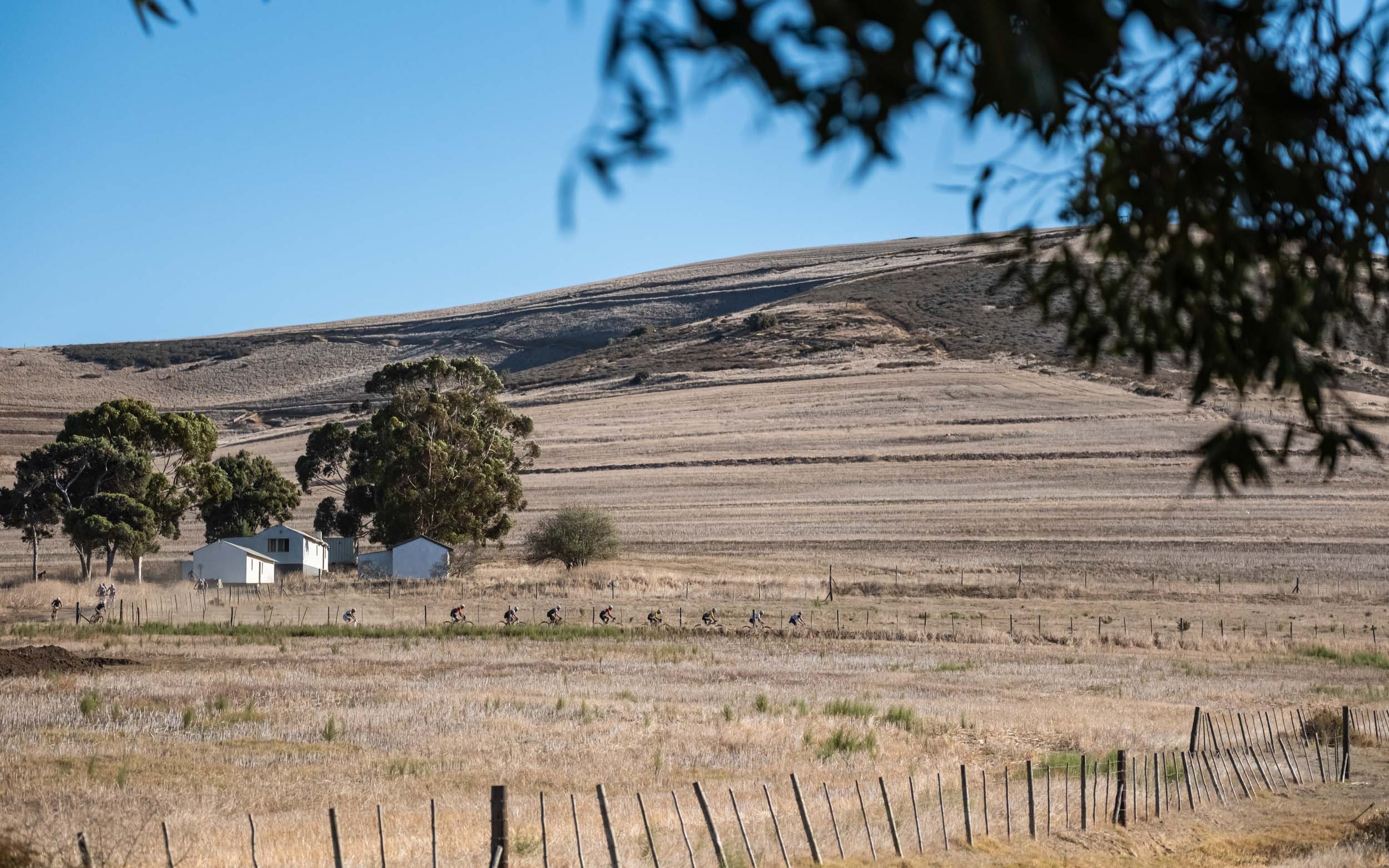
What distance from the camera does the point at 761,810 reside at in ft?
47.1

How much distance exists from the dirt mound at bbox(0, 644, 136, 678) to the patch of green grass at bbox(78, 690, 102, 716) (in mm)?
5189

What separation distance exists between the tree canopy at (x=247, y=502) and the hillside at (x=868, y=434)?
7.14 m

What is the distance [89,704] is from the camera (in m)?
21.5

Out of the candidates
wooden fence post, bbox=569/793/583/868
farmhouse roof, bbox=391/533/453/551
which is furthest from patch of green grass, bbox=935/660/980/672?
farmhouse roof, bbox=391/533/453/551

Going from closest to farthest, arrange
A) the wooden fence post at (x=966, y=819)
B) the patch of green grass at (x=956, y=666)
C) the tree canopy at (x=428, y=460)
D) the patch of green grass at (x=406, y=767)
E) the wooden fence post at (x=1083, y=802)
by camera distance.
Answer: the wooden fence post at (x=966, y=819) → the wooden fence post at (x=1083, y=802) → the patch of green grass at (x=406, y=767) → the patch of green grass at (x=956, y=666) → the tree canopy at (x=428, y=460)

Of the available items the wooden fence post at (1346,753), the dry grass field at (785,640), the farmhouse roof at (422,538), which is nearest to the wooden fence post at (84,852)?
the dry grass field at (785,640)

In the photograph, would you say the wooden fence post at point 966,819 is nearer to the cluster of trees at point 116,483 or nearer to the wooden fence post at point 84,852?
the wooden fence post at point 84,852

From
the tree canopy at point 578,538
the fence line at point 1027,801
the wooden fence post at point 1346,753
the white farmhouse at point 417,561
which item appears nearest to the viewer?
the fence line at point 1027,801

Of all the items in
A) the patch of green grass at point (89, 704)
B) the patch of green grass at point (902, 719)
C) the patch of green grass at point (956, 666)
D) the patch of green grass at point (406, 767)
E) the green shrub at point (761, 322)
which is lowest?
the patch of green grass at point (956, 666)

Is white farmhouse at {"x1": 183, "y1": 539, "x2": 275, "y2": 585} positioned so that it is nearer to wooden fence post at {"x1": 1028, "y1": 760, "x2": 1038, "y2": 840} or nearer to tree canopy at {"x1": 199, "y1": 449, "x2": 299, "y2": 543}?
tree canopy at {"x1": 199, "y1": 449, "x2": 299, "y2": 543}

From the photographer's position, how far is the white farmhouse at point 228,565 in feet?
208

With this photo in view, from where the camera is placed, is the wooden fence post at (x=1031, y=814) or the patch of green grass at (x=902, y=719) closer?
the wooden fence post at (x=1031, y=814)

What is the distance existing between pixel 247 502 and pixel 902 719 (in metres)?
64.1

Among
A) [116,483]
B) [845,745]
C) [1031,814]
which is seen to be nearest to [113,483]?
[116,483]
